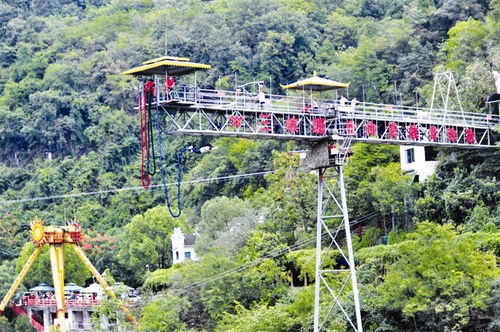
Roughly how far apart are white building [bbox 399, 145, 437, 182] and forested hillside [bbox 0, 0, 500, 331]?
149 centimetres

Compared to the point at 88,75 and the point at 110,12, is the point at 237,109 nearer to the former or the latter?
the point at 88,75

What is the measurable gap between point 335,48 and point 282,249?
3989 centimetres

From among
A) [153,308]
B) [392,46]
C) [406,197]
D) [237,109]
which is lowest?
[153,308]

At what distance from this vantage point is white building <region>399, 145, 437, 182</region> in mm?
52031

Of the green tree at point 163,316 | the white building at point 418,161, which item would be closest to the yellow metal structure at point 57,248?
the green tree at point 163,316

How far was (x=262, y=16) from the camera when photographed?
87312 millimetres

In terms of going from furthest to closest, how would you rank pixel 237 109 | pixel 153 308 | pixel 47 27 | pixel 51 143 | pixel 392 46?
1. pixel 47 27
2. pixel 51 143
3. pixel 392 46
4. pixel 153 308
5. pixel 237 109

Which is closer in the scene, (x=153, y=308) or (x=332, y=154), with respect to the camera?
(x=332, y=154)

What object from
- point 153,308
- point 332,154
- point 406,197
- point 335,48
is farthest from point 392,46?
point 332,154

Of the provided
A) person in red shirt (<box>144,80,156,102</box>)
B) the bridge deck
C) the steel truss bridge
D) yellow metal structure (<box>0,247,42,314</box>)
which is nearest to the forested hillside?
the steel truss bridge

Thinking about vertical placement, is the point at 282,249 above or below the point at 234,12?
below

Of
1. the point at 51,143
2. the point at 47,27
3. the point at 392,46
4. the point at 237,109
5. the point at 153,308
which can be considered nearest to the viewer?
the point at 237,109

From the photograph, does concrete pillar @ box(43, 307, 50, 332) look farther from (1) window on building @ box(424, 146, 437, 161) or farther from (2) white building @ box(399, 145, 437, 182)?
(1) window on building @ box(424, 146, 437, 161)

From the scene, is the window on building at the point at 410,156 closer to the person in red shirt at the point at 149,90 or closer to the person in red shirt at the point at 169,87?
the person in red shirt at the point at 169,87
